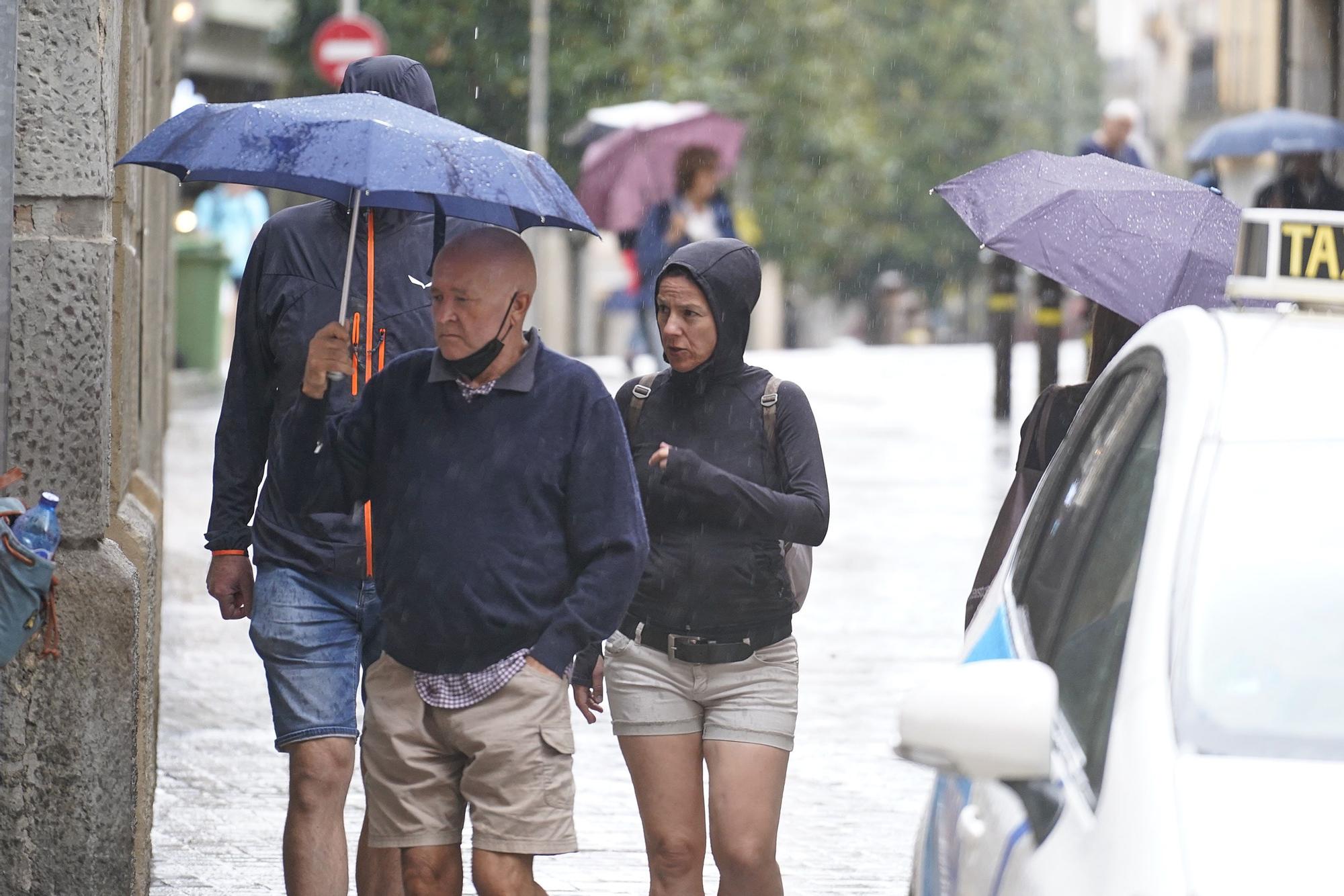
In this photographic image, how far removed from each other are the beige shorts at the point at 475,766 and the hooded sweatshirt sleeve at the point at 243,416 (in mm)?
752

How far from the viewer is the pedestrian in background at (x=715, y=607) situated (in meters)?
4.91

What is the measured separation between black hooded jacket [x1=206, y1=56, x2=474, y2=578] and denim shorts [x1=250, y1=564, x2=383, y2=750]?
0.18 ft

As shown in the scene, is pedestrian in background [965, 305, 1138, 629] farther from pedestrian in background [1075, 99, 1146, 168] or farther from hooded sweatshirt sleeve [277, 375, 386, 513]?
pedestrian in background [1075, 99, 1146, 168]

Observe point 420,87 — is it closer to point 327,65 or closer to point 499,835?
point 499,835

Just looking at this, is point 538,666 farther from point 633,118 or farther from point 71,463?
point 633,118

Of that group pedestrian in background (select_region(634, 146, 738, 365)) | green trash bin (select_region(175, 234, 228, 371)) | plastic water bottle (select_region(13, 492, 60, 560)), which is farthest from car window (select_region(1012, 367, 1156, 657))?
green trash bin (select_region(175, 234, 228, 371))

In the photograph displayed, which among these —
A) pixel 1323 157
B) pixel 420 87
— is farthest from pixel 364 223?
pixel 1323 157

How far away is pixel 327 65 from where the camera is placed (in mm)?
19609

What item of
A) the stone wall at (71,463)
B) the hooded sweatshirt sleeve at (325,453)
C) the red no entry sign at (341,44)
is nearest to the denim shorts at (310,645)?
the hooded sweatshirt sleeve at (325,453)

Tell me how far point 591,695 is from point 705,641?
30 centimetres

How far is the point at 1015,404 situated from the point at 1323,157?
411 cm

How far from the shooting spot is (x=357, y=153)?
4473 mm

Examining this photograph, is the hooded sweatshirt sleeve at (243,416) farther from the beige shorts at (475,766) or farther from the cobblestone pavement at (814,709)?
the cobblestone pavement at (814,709)

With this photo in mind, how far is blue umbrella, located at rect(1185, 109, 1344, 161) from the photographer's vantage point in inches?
631
